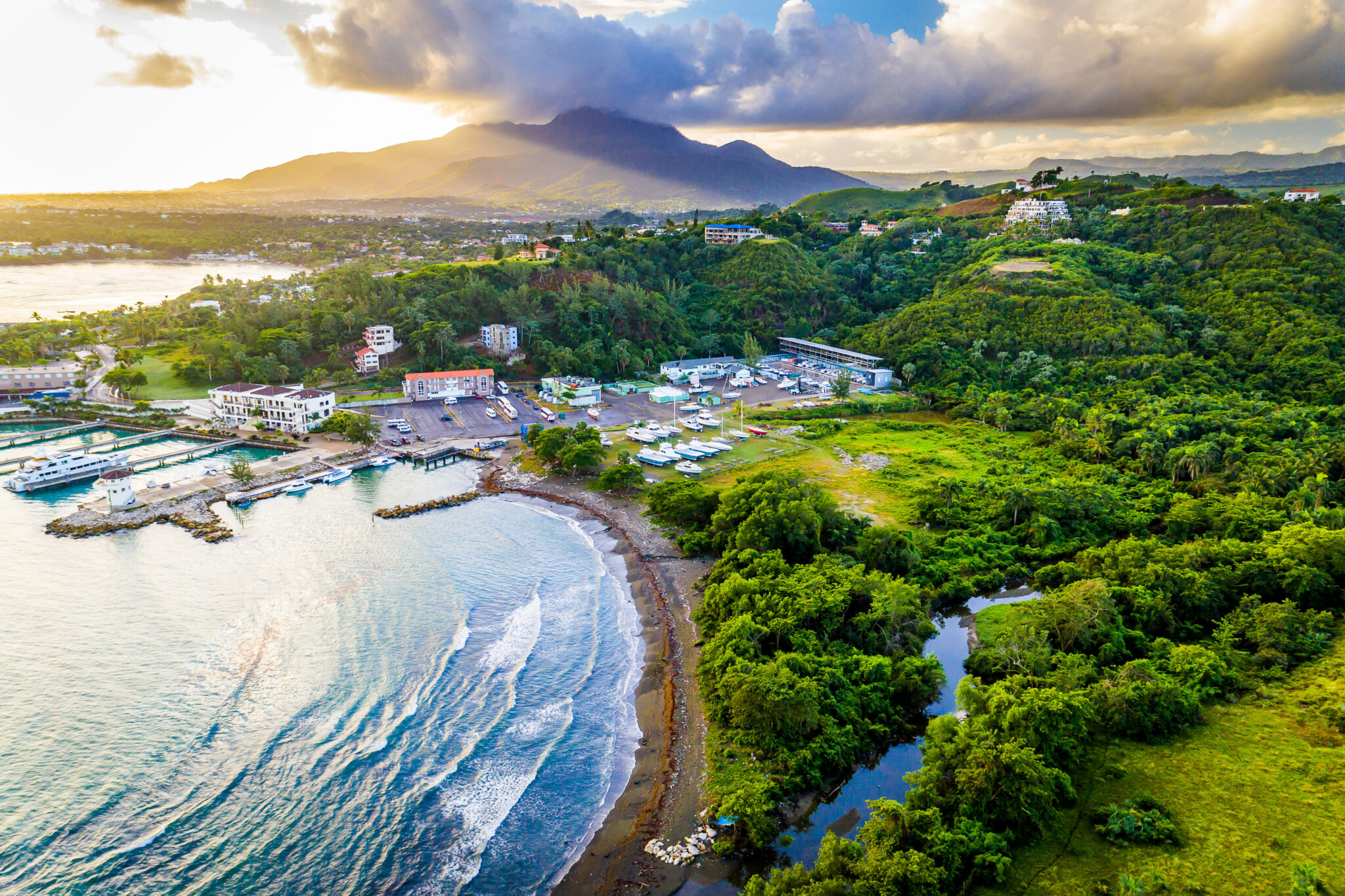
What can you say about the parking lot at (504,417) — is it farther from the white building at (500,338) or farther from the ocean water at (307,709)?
the ocean water at (307,709)

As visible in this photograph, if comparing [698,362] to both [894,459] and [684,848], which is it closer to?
[894,459]

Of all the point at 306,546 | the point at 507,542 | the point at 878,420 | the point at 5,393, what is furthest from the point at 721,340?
the point at 5,393

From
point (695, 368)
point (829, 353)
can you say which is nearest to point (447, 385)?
point (695, 368)

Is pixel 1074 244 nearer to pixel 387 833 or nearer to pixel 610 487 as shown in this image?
pixel 610 487

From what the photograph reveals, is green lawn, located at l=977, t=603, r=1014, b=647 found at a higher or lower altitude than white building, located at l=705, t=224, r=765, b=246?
lower

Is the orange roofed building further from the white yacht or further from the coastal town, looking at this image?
the white yacht

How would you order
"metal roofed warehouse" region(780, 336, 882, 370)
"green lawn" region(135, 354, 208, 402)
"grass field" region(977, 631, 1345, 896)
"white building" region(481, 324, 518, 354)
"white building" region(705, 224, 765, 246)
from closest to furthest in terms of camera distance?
1. "grass field" region(977, 631, 1345, 896)
2. "green lawn" region(135, 354, 208, 402)
3. "white building" region(481, 324, 518, 354)
4. "metal roofed warehouse" region(780, 336, 882, 370)
5. "white building" region(705, 224, 765, 246)

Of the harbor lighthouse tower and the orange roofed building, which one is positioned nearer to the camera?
the harbor lighthouse tower

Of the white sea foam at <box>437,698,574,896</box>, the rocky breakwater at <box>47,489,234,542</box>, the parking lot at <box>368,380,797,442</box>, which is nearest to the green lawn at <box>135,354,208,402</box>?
the parking lot at <box>368,380,797,442</box>
